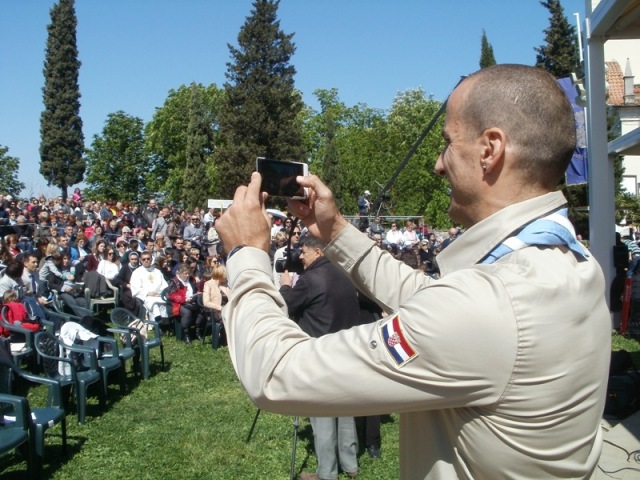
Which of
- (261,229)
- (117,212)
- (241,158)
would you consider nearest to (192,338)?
(261,229)

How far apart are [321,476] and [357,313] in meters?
1.34

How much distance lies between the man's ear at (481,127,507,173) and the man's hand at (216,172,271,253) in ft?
1.64

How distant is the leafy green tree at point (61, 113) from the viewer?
55.3 m

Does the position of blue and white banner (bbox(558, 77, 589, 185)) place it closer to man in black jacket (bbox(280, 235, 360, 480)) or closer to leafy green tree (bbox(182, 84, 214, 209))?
man in black jacket (bbox(280, 235, 360, 480))

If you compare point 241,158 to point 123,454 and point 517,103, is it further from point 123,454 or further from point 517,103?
point 517,103

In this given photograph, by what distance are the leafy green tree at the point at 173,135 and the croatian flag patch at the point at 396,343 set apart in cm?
6106

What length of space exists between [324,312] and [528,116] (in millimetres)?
4191

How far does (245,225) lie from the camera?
4.91ft

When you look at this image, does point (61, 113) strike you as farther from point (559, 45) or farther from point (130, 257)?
point (130, 257)

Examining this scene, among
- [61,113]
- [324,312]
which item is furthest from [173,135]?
[324,312]

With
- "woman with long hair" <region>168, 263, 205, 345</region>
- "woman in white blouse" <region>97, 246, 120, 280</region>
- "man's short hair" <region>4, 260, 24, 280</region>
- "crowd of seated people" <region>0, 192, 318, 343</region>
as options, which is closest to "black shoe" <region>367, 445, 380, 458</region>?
"crowd of seated people" <region>0, 192, 318, 343</region>

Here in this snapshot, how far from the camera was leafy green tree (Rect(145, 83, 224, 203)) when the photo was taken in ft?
202

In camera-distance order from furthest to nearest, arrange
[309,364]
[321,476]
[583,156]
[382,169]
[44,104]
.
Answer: [44,104] < [382,169] < [583,156] < [321,476] < [309,364]

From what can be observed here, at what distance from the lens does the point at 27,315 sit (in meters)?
8.98
